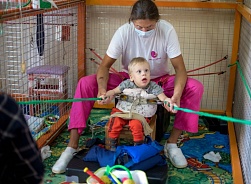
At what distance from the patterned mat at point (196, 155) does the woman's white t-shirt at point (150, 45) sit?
1.75 feet

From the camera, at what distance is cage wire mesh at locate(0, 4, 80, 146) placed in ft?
8.50

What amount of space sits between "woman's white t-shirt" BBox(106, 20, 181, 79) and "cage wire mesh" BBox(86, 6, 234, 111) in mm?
702

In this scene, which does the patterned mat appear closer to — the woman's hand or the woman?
the woman

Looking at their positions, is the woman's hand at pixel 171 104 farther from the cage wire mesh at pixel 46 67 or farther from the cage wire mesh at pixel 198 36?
the cage wire mesh at pixel 198 36

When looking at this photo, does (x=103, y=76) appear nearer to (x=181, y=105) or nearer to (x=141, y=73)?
(x=141, y=73)

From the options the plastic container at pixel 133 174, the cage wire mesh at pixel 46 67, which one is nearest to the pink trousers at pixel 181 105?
the cage wire mesh at pixel 46 67

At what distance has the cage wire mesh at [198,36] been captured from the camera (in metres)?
3.11

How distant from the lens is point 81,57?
3.20 meters

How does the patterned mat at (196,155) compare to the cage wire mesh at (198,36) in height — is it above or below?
below

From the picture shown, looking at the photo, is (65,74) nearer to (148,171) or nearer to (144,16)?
(144,16)

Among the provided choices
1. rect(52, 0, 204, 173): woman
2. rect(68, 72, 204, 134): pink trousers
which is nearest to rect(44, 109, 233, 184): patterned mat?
rect(52, 0, 204, 173): woman

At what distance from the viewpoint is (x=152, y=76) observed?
2.49 metres

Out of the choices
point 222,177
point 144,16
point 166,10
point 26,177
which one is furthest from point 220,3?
point 26,177

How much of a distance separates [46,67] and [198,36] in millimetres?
1249
